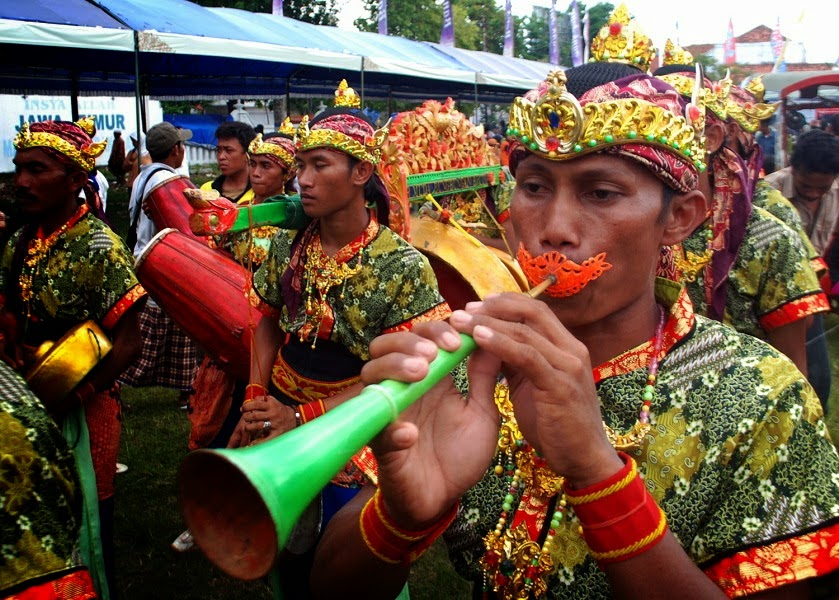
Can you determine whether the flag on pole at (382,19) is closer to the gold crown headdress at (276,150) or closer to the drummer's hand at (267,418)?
the gold crown headdress at (276,150)

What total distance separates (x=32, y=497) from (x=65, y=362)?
1.54 m

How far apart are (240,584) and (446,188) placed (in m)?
2.64

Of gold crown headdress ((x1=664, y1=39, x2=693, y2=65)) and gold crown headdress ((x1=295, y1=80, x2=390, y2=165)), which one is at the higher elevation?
gold crown headdress ((x1=664, y1=39, x2=693, y2=65))

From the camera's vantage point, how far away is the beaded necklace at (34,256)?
3613mm

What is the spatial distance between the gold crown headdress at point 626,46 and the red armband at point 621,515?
1.27m

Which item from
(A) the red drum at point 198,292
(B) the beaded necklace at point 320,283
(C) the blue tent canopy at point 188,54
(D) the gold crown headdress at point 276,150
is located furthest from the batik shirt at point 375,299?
(C) the blue tent canopy at point 188,54

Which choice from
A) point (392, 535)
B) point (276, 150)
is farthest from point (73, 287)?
point (392, 535)

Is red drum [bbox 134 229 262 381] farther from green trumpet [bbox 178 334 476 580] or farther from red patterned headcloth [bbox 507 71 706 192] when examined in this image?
green trumpet [bbox 178 334 476 580]

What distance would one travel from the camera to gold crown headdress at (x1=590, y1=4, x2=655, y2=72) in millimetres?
2115

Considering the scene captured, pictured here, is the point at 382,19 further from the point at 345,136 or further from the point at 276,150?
the point at 345,136

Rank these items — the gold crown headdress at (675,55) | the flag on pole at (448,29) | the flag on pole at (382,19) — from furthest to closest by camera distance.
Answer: the flag on pole at (448,29), the flag on pole at (382,19), the gold crown headdress at (675,55)

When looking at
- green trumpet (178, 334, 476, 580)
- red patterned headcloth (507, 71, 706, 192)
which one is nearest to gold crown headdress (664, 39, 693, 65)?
red patterned headcloth (507, 71, 706, 192)

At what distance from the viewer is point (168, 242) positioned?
155 inches

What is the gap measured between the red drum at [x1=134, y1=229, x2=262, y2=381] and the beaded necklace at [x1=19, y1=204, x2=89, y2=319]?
1.24 ft
